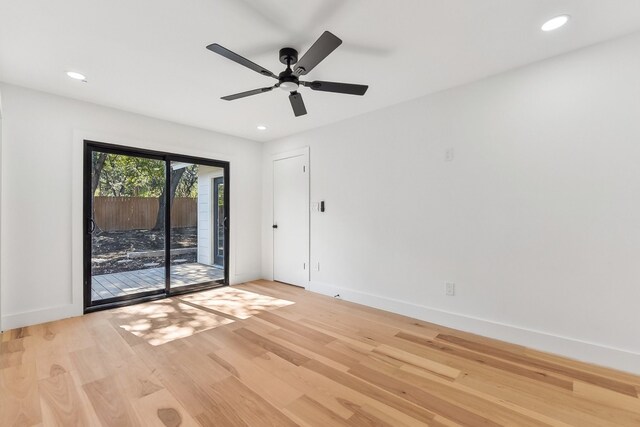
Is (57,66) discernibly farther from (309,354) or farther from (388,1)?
(309,354)

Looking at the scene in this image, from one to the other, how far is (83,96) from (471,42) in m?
3.99

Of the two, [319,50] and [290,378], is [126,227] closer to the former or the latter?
[290,378]

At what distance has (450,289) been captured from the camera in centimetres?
292

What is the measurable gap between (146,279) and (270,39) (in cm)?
365

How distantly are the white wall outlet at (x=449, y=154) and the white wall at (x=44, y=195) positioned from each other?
379cm

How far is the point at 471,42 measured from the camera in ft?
7.06

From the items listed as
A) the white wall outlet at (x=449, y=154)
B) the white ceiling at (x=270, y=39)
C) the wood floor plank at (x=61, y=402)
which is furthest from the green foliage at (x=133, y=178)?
the white wall outlet at (x=449, y=154)

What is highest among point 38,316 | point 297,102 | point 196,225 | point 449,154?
point 297,102

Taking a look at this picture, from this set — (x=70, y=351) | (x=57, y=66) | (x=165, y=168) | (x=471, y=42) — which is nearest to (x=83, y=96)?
(x=57, y=66)

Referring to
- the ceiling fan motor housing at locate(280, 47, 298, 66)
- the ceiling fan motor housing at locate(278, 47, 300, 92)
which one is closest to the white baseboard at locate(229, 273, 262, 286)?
the ceiling fan motor housing at locate(278, 47, 300, 92)

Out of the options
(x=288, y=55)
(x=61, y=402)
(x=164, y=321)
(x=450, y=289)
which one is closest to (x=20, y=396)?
(x=61, y=402)

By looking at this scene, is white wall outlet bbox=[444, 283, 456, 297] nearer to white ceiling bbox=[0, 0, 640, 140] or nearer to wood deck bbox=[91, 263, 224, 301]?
white ceiling bbox=[0, 0, 640, 140]

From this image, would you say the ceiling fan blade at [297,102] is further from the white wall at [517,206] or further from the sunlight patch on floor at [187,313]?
the sunlight patch on floor at [187,313]

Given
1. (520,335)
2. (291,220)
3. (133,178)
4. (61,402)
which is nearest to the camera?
(61,402)
